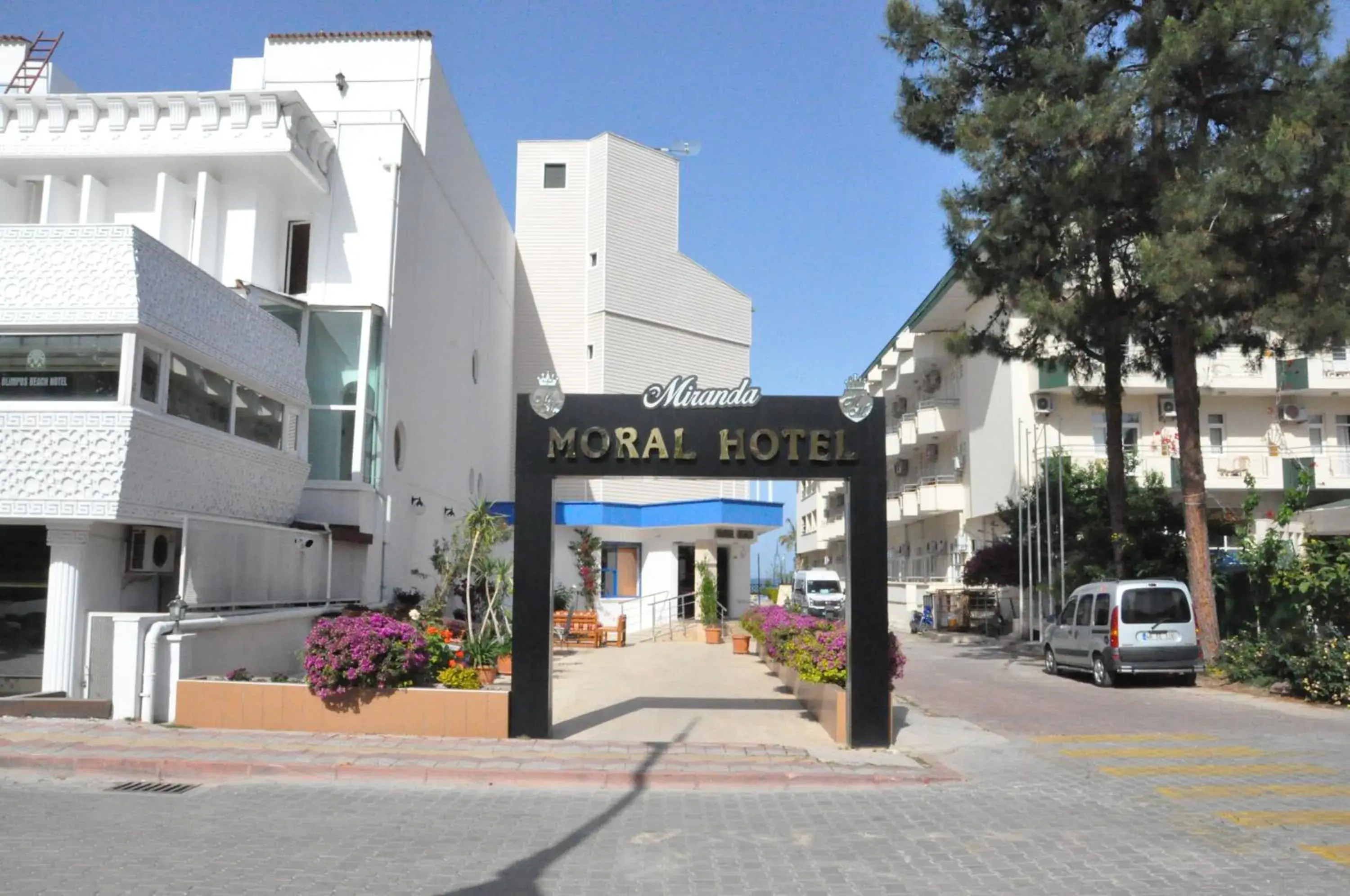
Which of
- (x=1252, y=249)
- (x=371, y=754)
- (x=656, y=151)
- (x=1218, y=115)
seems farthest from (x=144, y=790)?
(x=656, y=151)

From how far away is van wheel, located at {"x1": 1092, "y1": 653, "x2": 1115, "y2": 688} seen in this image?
20047 millimetres

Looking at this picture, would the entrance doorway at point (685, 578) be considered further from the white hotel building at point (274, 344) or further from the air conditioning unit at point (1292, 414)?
the air conditioning unit at point (1292, 414)

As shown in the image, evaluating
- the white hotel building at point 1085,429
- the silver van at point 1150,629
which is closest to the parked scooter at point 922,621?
the white hotel building at point 1085,429

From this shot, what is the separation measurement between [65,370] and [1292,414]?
1412 inches

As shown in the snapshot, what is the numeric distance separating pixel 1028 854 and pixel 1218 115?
61.5 feet

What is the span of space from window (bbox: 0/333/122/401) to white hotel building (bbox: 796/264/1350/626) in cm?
2420

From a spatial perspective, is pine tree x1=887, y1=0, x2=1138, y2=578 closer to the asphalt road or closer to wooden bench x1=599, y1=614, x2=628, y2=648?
wooden bench x1=599, y1=614, x2=628, y2=648

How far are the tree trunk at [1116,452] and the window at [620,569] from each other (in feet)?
50.6

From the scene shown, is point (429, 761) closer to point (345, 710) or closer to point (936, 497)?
point (345, 710)

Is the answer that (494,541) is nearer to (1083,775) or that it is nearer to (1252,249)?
(1083,775)

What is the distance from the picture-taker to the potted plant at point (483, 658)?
15281 millimetres

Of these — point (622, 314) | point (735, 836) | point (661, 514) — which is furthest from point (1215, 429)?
point (735, 836)

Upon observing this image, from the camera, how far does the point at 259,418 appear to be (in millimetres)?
17844

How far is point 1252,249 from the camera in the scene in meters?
20.4
